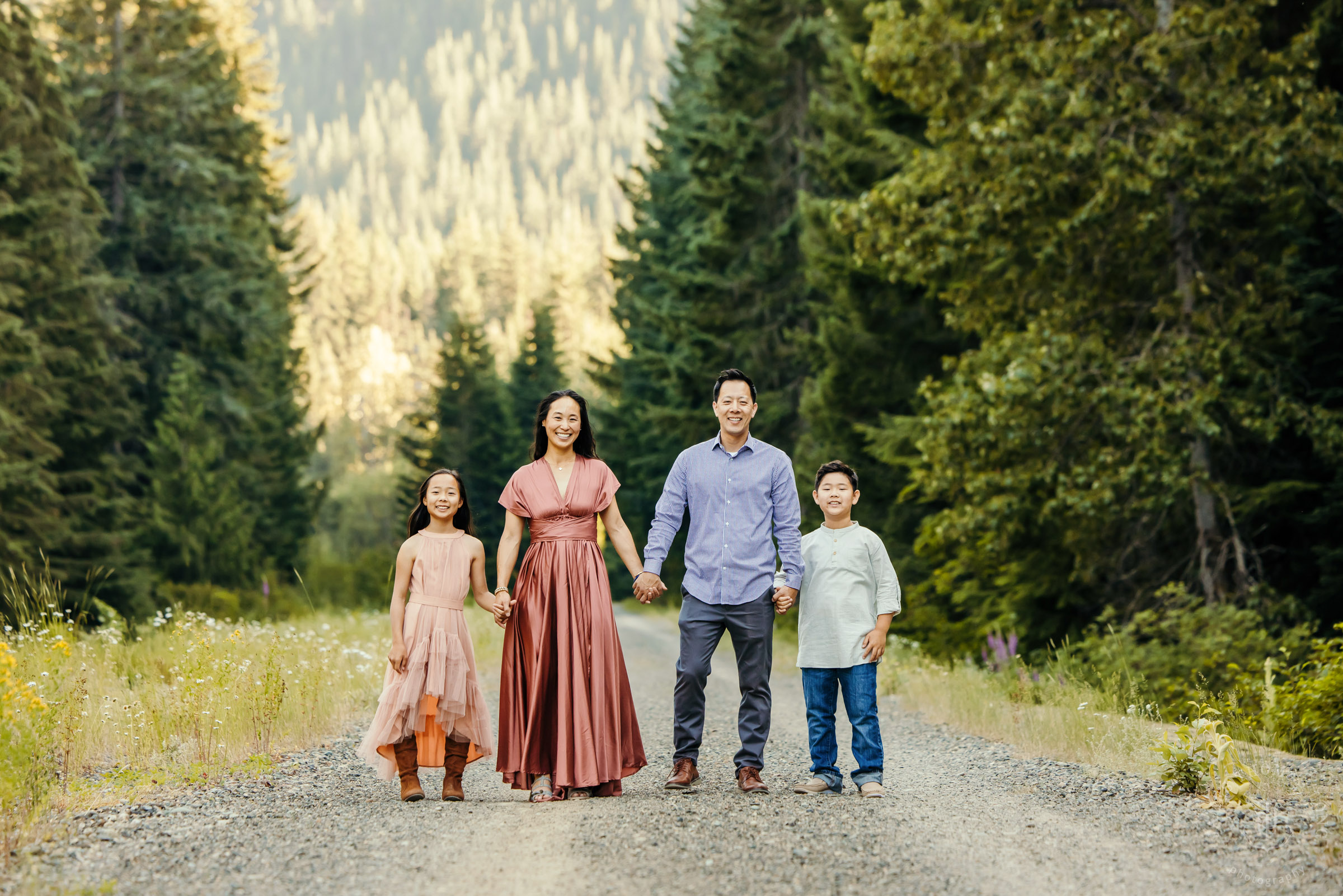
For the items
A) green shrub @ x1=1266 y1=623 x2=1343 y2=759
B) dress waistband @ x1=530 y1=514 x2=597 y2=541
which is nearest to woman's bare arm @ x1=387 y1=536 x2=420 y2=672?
dress waistband @ x1=530 y1=514 x2=597 y2=541

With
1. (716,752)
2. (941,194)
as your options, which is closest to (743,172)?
(941,194)

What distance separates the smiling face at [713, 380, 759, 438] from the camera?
614 centimetres

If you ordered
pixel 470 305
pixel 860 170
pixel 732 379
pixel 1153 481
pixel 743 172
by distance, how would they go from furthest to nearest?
pixel 470 305
pixel 743 172
pixel 860 170
pixel 1153 481
pixel 732 379

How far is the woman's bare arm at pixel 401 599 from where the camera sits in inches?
235

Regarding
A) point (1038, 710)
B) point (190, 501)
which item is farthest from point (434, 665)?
point (190, 501)

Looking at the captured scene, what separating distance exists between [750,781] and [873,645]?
0.95 metres

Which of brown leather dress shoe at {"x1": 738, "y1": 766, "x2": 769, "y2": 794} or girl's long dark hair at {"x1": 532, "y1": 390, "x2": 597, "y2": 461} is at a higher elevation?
girl's long dark hair at {"x1": 532, "y1": 390, "x2": 597, "y2": 461}

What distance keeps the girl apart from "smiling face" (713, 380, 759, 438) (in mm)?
1435

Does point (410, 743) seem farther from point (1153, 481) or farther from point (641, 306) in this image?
point (641, 306)

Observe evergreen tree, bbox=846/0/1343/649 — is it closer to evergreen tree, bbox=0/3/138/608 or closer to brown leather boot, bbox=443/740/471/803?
brown leather boot, bbox=443/740/471/803

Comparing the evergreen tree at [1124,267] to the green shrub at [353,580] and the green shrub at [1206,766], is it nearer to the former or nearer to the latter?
the green shrub at [1206,766]

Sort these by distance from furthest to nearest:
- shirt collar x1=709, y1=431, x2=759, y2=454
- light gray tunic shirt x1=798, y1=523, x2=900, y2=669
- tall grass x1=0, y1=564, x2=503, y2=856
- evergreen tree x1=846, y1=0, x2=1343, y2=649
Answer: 1. evergreen tree x1=846, y1=0, x2=1343, y2=649
2. shirt collar x1=709, y1=431, x2=759, y2=454
3. light gray tunic shirt x1=798, y1=523, x2=900, y2=669
4. tall grass x1=0, y1=564, x2=503, y2=856

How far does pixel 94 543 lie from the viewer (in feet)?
70.1

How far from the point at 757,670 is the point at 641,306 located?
806 inches
